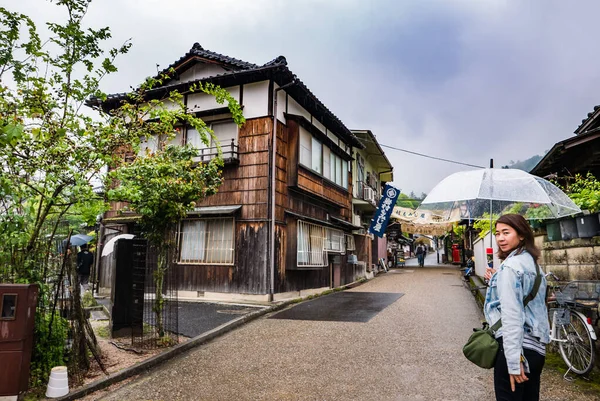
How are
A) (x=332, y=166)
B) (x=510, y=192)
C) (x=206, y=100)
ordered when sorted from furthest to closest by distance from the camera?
(x=332, y=166)
(x=206, y=100)
(x=510, y=192)

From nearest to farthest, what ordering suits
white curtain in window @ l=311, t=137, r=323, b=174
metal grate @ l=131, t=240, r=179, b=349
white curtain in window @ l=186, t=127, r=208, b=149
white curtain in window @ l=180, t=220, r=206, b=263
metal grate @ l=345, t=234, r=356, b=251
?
1. metal grate @ l=131, t=240, r=179, b=349
2. white curtain in window @ l=180, t=220, r=206, b=263
3. white curtain in window @ l=186, t=127, r=208, b=149
4. white curtain in window @ l=311, t=137, r=323, b=174
5. metal grate @ l=345, t=234, r=356, b=251

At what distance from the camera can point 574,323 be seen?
496 cm

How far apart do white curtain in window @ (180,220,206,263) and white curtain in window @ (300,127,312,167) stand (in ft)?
14.2

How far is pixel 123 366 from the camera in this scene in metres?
5.57

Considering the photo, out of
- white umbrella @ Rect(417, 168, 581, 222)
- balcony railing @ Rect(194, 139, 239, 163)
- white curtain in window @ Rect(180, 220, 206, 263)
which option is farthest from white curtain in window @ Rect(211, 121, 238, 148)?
white umbrella @ Rect(417, 168, 581, 222)

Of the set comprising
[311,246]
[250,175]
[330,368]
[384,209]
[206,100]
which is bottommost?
[330,368]

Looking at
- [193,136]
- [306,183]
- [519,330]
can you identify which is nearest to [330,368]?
[519,330]

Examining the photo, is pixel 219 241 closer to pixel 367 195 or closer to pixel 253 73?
pixel 253 73

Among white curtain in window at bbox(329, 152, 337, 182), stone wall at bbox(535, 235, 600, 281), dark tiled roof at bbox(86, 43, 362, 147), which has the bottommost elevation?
stone wall at bbox(535, 235, 600, 281)

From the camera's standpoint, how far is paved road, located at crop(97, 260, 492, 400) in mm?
4730

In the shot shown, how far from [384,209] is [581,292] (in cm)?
1471

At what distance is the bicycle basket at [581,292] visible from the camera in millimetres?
4969

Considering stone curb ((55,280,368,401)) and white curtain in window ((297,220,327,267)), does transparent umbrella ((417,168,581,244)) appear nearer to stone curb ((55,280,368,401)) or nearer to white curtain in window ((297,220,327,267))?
stone curb ((55,280,368,401))

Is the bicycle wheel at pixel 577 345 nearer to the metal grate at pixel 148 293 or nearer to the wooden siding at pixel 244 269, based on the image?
the metal grate at pixel 148 293
